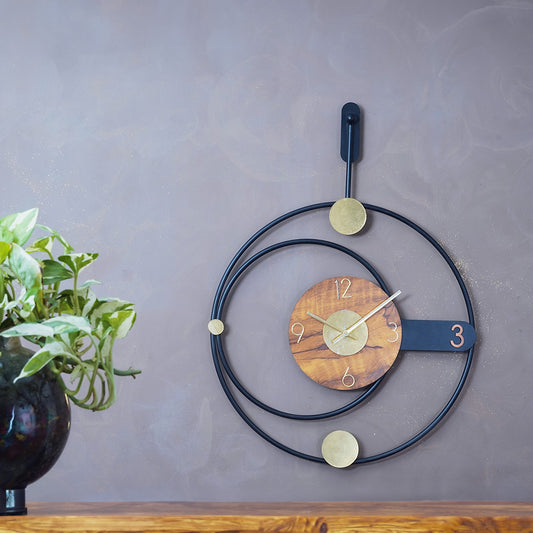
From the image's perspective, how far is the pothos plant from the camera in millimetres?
750

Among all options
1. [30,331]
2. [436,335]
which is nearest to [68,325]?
[30,331]

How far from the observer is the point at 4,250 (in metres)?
0.77

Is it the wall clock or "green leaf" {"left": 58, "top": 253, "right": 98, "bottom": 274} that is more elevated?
"green leaf" {"left": 58, "top": 253, "right": 98, "bottom": 274}

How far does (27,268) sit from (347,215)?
0.96 m

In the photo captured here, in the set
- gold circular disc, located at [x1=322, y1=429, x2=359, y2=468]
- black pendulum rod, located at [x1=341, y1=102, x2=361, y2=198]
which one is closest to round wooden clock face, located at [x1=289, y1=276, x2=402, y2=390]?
gold circular disc, located at [x1=322, y1=429, x2=359, y2=468]

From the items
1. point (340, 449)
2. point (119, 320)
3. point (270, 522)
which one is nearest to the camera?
point (270, 522)

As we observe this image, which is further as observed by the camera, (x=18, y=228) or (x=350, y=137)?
(x=350, y=137)

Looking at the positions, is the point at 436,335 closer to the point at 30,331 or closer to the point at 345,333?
the point at 345,333

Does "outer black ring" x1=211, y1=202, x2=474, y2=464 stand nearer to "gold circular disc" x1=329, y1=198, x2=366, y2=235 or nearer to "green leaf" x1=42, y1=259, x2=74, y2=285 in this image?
"gold circular disc" x1=329, y1=198, x2=366, y2=235

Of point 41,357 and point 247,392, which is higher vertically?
point 41,357

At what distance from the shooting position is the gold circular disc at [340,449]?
60.5 inches

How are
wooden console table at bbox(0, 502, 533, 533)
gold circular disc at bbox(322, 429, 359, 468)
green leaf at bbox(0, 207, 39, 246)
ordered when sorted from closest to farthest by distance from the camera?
wooden console table at bbox(0, 502, 533, 533) → green leaf at bbox(0, 207, 39, 246) → gold circular disc at bbox(322, 429, 359, 468)

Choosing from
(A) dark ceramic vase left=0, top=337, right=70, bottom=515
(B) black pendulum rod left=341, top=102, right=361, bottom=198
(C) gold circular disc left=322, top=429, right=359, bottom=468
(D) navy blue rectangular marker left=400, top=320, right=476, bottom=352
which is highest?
(B) black pendulum rod left=341, top=102, right=361, bottom=198

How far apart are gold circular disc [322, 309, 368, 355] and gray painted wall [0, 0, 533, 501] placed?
0.34 ft
